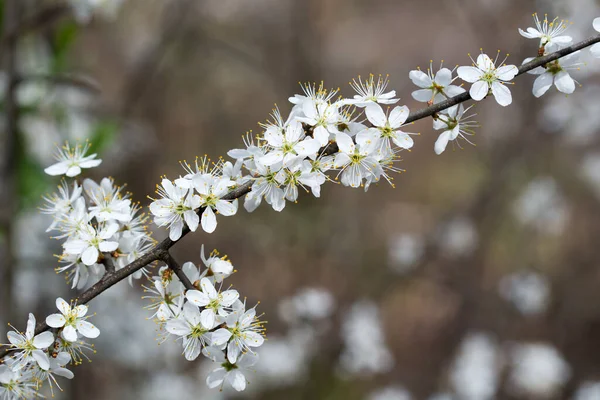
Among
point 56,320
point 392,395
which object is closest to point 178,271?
point 56,320

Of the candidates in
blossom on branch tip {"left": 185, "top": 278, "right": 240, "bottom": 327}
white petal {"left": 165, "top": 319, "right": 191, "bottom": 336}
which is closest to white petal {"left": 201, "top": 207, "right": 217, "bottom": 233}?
blossom on branch tip {"left": 185, "top": 278, "right": 240, "bottom": 327}

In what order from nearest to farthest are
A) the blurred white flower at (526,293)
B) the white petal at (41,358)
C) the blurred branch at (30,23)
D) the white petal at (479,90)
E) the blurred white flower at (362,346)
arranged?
1. the white petal at (41,358)
2. the white petal at (479,90)
3. the blurred branch at (30,23)
4. the blurred white flower at (362,346)
5. the blurred white flower at (526,293)

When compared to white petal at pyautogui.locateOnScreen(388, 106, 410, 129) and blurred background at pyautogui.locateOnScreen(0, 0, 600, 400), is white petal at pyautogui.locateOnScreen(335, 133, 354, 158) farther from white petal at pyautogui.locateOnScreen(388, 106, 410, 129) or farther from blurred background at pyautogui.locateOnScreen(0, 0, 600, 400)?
blurred background at pyautogui.locateOnScreen(0, 0, 600, 400)

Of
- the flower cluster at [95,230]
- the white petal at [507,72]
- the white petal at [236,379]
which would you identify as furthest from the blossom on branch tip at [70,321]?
the white petal at [507,72]

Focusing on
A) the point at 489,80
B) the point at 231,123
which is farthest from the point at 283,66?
the point at 489,80

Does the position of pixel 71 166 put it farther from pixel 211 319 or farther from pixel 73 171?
pixel 211 319

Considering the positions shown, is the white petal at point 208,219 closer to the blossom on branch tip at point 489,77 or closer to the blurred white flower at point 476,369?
the blossom on branch tip at point 489,77
